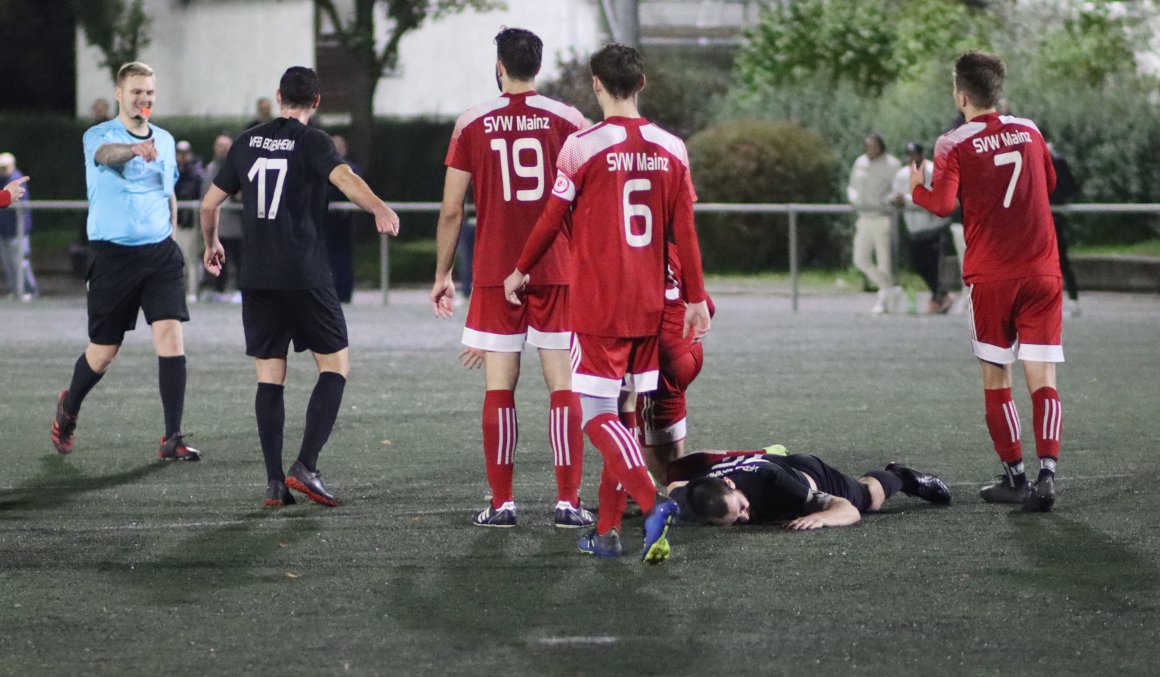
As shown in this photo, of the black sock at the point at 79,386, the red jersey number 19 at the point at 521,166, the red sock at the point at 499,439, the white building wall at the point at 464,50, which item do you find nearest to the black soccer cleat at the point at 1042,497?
the red sock at the point at 499,439

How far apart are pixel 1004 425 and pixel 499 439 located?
2.25 metres

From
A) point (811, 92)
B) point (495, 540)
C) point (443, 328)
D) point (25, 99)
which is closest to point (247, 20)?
point (25, 99)

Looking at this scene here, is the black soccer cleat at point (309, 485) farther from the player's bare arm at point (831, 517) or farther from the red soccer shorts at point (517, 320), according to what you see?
the player's bare arm at point (831, 517)

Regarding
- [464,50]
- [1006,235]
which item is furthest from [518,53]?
[464,50]

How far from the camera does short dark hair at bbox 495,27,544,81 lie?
6.93m

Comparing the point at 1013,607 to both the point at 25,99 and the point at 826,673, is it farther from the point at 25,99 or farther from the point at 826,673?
the point at 25,99

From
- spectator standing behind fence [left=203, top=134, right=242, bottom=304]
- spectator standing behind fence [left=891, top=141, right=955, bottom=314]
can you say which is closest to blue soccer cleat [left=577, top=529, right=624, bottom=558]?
spectator standing behind fence [left=891, top=141, right=955, bottom=314]

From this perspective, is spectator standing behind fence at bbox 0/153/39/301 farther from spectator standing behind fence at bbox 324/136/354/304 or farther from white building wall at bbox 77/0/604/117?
white building wall at bbox 77/0/604/117

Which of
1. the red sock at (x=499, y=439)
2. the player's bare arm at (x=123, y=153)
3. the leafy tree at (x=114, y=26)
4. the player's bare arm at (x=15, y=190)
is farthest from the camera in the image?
the leafy tree at (x=114, y=26)

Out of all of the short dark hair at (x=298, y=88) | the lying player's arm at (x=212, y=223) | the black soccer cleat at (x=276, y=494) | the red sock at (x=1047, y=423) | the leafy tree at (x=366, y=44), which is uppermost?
the leafy tree at (x=366, y=44)

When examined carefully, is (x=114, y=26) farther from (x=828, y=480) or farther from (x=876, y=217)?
(x=828, y=480)

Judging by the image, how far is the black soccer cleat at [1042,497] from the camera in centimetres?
743

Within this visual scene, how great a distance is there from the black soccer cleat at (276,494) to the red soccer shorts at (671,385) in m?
1.62

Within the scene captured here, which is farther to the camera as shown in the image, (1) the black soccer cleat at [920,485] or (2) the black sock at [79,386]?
(2) the black sock at [79,386]
